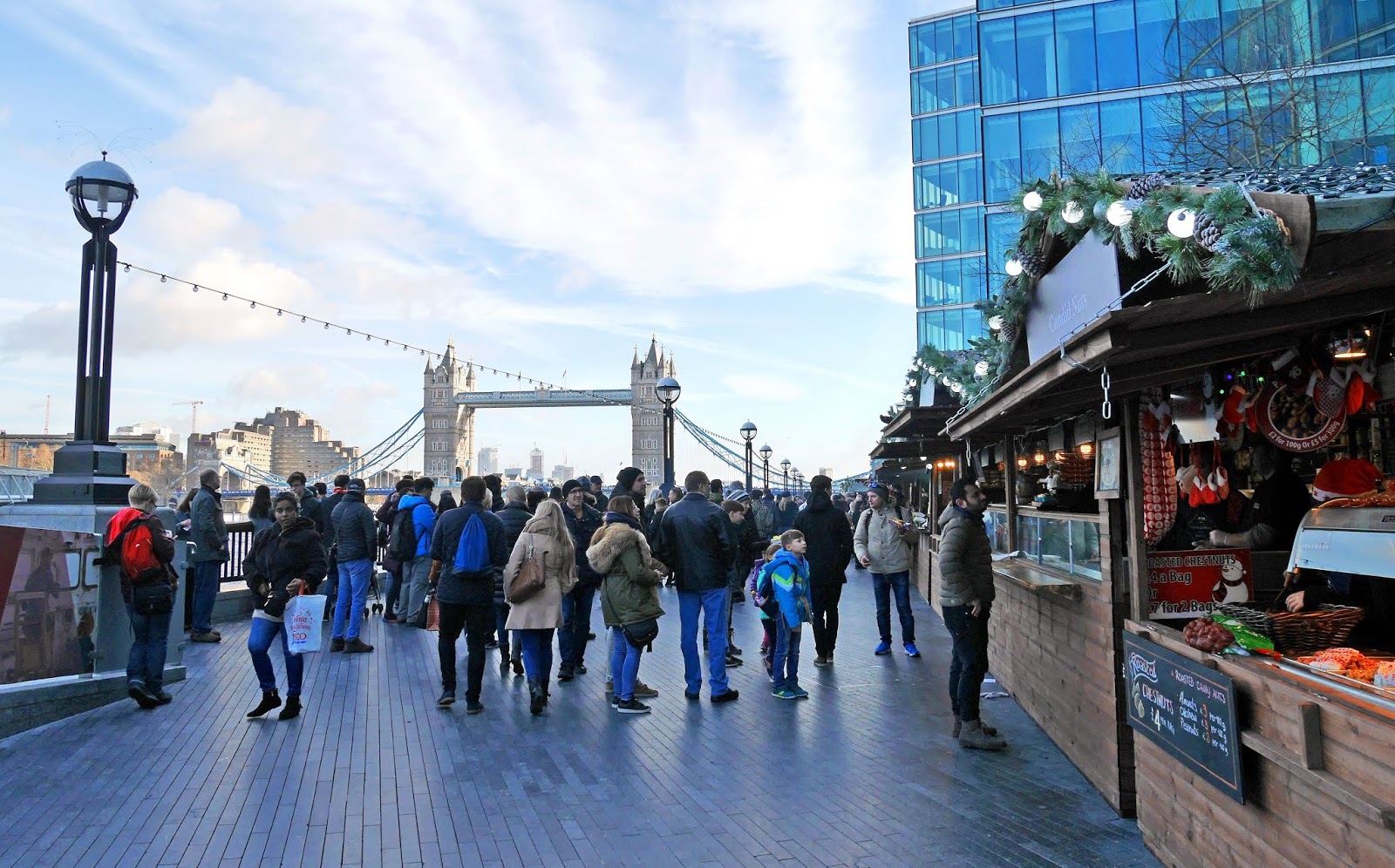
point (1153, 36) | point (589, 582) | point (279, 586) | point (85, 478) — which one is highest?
point (1153, 36)

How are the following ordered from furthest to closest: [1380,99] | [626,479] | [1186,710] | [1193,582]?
[1380,99]
[626,479]
[1193,582]
[1186,710]

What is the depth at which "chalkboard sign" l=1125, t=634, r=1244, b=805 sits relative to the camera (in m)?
3.64

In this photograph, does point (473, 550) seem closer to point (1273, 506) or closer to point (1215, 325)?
point (1215, 325)

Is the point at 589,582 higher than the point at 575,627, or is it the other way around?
the point at 589,582

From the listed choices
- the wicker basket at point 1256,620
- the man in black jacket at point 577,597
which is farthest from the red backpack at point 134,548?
the wicker basket at point 1256,620

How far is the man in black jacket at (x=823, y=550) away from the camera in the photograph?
8992 millimetres

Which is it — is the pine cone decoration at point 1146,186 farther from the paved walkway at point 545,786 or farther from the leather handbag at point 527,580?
the leather handbag at point 527,580

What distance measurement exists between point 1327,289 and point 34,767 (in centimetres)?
734

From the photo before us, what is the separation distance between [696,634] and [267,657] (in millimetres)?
3257

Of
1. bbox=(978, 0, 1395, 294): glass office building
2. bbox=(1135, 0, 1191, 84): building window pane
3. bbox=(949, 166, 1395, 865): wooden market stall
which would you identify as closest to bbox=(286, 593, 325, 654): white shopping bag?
bbox=(949, 166, 1395, 865): wooden market stall

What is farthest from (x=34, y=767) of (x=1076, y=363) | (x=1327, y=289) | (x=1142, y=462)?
(x=1327, y=289)

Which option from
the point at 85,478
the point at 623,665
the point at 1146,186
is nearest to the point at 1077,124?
the point at 623,665

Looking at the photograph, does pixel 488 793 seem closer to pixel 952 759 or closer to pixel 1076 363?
pixel 952 759

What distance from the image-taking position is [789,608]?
7.70m
